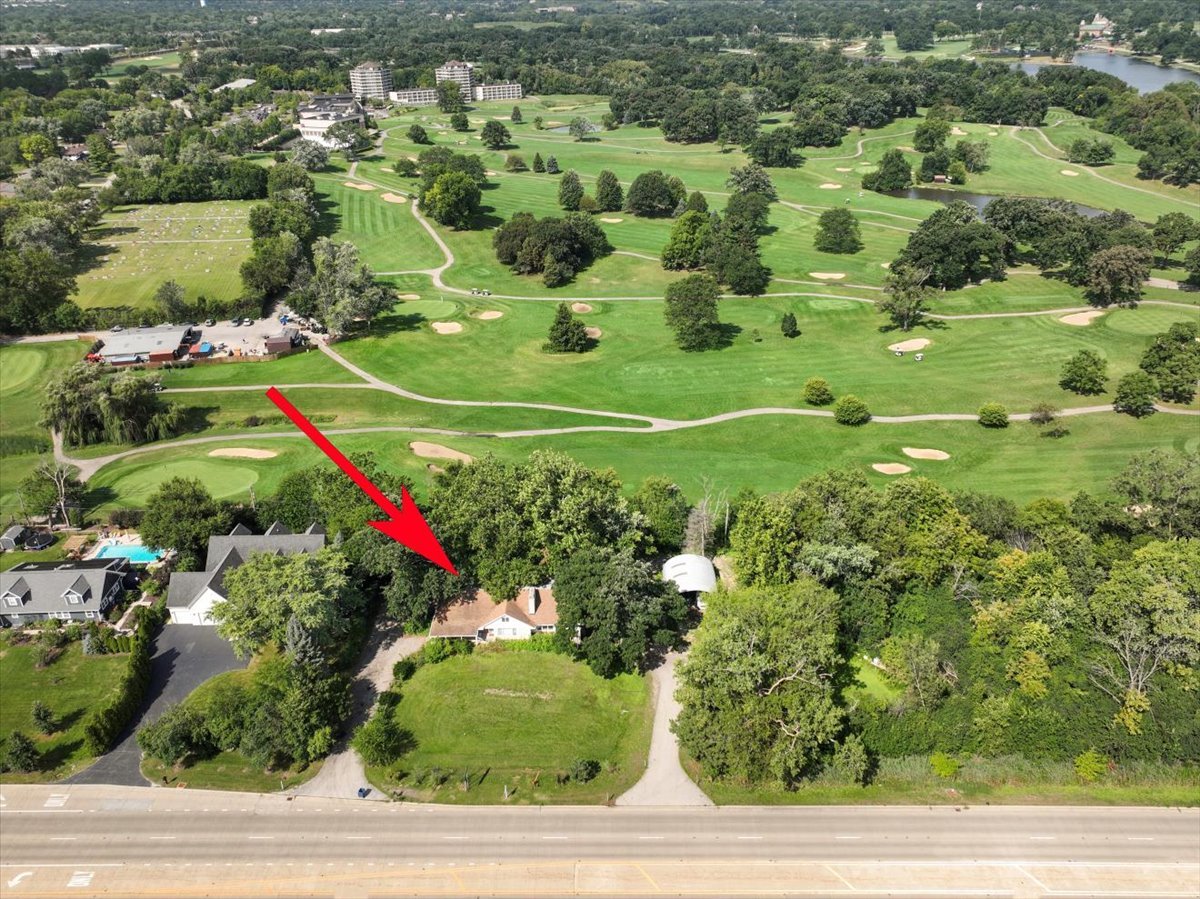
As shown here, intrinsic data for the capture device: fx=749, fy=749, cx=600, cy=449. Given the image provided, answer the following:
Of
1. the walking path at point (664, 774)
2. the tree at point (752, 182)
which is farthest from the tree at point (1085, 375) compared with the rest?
the tree at point (752, 182)

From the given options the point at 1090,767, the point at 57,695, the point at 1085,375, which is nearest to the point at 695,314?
the point at 1085,375

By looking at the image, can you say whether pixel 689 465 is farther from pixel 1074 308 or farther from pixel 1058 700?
pixel 1074 308

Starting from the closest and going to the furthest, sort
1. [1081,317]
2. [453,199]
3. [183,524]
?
1. [183,524]
2. [1081,317]
3. [453,199]

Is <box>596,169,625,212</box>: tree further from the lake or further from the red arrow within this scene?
the red arrow

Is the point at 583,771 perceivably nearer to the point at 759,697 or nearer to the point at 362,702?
the point at 759,697

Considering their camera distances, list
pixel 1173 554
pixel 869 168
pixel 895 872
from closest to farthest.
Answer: pixel 895 872, pixel 1173 554, pixel 869 168

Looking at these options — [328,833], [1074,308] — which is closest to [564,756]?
[328,833]
